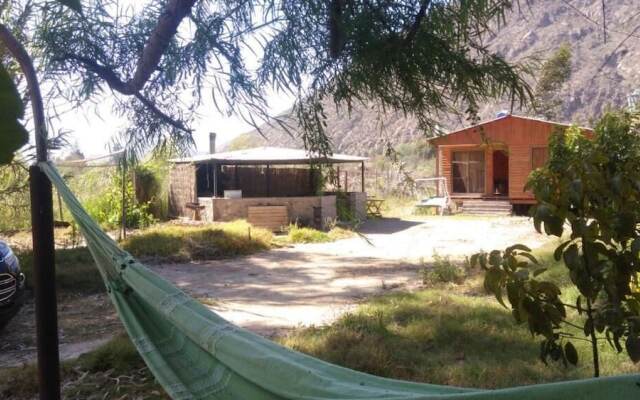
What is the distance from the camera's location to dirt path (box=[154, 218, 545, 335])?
6.46m

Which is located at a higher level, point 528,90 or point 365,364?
point 528,90

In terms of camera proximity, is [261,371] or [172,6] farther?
[172,6]

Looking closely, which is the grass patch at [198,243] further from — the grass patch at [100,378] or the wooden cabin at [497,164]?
the wooden cabin at [497,164]

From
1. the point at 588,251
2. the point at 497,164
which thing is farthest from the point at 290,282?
the point at 497,164

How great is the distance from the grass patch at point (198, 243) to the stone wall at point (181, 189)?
372 centimetres

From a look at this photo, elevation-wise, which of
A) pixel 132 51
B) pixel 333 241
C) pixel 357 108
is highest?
pixel 132 51

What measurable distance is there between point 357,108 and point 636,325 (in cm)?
158

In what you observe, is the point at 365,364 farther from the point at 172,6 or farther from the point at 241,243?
the point at 241,243

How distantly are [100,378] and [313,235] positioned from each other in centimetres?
911

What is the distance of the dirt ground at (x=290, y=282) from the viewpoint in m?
5.68

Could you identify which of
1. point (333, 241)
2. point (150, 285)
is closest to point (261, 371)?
point (150, 285)

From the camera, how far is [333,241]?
12.7 meters

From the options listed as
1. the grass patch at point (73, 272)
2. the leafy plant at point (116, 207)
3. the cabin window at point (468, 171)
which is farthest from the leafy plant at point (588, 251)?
the cabin window at point (468, 171)

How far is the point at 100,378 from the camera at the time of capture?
3875 mm
